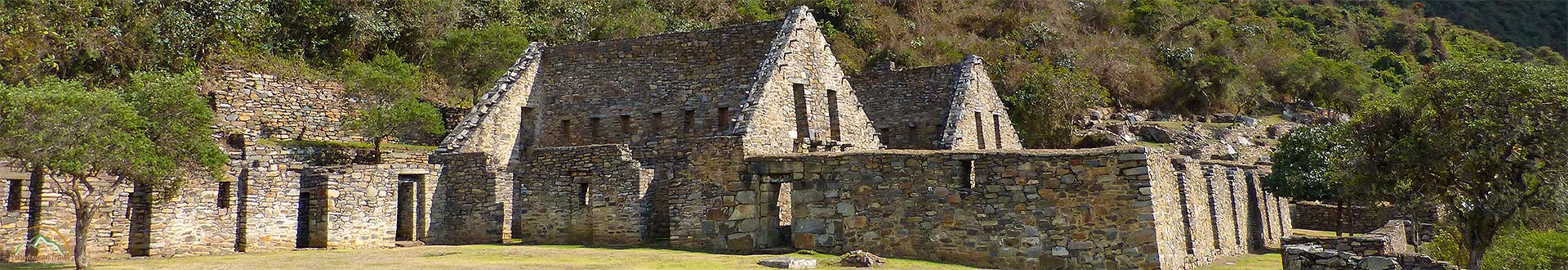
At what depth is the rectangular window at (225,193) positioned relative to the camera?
20.2 m

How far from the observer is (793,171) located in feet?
59.3

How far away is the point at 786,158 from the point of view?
1817cm

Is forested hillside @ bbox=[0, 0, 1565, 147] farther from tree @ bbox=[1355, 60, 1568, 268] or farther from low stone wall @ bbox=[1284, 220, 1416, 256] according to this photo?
low stone wall @ bbox=[1284, 220, 1416, 256]

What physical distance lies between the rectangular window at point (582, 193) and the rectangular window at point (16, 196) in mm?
8933

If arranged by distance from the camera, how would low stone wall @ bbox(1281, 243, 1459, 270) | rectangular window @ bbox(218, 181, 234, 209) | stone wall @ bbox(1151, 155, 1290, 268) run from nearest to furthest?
low stone wall @ bbox(1281, 243, 1459, 270)
stone wall @ bbox(1151, 155, 1290, 268)
rectangular window @ bbox(218, 181, 234, 209)

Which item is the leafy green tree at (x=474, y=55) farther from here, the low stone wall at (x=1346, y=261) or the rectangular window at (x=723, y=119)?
the low stone wall at (x=1346, y=261)

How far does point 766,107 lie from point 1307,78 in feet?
163

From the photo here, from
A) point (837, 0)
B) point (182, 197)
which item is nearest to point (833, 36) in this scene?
point (837, 0)

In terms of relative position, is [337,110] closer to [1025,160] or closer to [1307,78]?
[1025,160]

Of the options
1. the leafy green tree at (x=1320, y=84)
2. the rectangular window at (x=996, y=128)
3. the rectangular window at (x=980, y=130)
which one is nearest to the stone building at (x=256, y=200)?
the rectangular window at (x=980, y=130)

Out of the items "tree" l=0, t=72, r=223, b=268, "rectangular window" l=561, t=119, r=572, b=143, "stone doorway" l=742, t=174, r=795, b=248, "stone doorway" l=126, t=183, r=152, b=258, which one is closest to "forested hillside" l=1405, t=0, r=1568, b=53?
"rectangular window" l=561, t=119, r=572, b=143

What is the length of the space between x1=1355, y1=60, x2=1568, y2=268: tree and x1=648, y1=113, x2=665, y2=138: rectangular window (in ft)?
44.7

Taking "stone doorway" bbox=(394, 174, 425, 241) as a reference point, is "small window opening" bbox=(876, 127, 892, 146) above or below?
above

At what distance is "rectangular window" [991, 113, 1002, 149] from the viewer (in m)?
30.3
